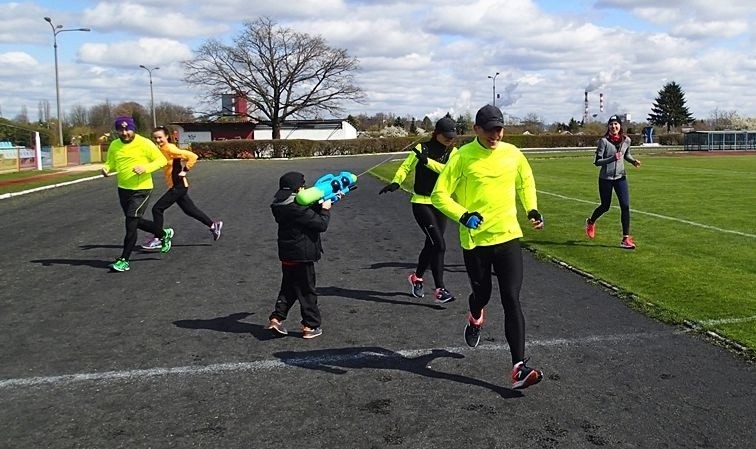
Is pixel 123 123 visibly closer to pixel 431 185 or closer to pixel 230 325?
pixel 230 325

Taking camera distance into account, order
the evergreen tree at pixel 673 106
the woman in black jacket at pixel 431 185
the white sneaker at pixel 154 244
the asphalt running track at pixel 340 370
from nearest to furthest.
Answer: the asphalt running track at pixel 340 370
the woman in black jacket at pixel 431 185
the white sneaker at pixel 154 244
the evergreen tree at pixel 673 106

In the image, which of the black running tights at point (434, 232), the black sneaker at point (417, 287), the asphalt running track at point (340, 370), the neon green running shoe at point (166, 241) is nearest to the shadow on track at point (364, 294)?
the asphalt running track at point (340, 370)

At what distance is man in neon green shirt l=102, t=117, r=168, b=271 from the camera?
350 inches

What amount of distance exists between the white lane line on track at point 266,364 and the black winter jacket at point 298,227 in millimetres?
907

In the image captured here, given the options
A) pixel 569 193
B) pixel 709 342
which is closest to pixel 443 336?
pixel 709 342

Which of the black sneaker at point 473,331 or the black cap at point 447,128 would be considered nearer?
the black sneaker at point 473,331

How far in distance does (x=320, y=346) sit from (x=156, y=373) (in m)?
1.35

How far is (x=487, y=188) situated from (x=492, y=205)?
0.13m

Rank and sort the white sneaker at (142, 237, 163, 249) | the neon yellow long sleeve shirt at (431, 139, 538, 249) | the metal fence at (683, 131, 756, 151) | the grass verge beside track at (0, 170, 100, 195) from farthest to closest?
the metal fence at (683, 131, 756, 151), the grass verge beside track at (0, 170, 100, 195), the white sneaker at (142, 237, 163, 249), the neon yellow long sleeve shirt at (431, 139, 538, 249)

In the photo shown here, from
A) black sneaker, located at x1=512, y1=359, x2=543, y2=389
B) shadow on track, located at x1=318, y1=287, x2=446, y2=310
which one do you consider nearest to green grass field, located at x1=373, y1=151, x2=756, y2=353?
black sneaker, located at x1=512, y1=359, x2=543, y2=389

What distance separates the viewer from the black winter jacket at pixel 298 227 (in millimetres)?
5656

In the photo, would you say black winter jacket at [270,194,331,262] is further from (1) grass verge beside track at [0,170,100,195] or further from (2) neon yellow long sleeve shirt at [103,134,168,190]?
(1) grass verge beside track at [0,170,100,195]

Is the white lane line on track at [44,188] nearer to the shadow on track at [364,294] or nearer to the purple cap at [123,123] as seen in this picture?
the purple cap at [123,123]

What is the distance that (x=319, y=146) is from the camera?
63.2 meters
